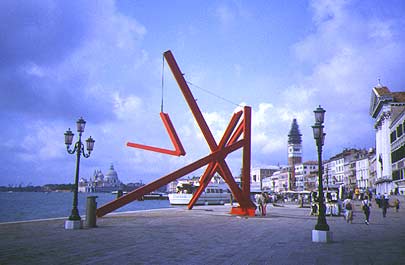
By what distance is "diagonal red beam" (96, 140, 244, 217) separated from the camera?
22.4m

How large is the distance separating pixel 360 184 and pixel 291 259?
11477 cm

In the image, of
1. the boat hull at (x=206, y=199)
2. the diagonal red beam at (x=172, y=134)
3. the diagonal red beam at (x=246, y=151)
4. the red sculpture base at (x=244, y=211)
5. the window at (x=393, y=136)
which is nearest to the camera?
the diagonal red beam at (x=172, y=134)

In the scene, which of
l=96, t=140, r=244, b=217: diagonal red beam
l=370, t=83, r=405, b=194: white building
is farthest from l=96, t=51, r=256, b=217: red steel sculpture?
l=370, t=83, r=405, b=194: white building

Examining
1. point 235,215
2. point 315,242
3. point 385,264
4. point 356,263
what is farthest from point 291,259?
point 235,215

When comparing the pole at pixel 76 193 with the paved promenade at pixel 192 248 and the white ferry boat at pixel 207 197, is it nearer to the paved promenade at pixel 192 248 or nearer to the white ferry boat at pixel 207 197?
the paved promenade at pixel 192 248

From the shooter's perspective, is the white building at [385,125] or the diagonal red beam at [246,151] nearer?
the diagonal red beam at [246,151]

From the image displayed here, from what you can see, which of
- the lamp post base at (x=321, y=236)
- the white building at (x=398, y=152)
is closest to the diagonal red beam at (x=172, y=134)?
the lamp post base at (x=321, y=236)

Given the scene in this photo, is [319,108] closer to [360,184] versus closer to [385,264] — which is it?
[385,264]

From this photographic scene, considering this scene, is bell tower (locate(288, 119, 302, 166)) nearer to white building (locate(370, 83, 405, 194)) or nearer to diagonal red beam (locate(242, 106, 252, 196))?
white building (locate(370, 83, 405, 194))

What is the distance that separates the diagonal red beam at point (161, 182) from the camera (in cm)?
2238

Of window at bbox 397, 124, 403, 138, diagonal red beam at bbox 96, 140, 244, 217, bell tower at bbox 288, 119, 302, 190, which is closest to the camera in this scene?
diagonal red beam at bbox 96, 140, 244, 217

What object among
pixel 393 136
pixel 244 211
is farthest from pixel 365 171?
pixel 244 211

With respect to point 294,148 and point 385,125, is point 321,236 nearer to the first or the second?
point 385,125

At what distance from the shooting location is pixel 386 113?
66.8 meters
